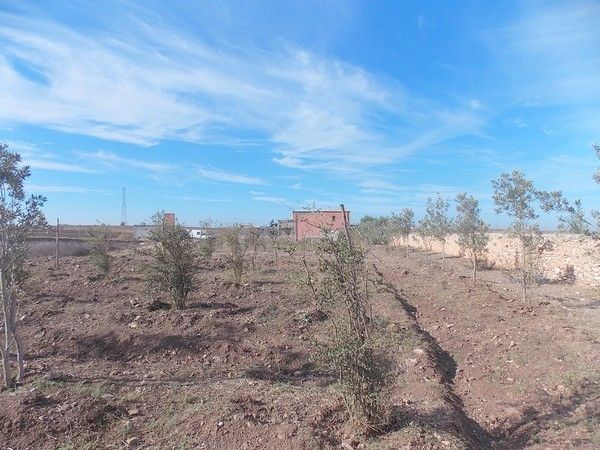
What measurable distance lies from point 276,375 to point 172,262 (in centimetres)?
457

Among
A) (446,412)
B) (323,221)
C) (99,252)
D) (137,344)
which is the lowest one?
(446,412)

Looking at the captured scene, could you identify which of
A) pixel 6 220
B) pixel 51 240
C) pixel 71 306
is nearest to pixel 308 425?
pixel 6 220

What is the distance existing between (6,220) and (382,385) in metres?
4.90

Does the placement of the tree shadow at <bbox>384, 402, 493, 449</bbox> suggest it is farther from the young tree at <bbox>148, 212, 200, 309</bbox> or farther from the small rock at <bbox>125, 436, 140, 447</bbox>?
the young tree at <bbox>148, 212, 200, 309</bbox>

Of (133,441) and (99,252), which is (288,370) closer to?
(133,441)

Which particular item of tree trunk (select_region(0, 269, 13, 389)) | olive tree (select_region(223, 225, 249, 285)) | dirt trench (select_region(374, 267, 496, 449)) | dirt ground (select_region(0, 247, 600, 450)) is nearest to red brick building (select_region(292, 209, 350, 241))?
dirt ground (select_region(0, 247, 600, 450))

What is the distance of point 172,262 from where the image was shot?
398 inches

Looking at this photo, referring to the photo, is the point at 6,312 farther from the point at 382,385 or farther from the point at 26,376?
the point at 382,385

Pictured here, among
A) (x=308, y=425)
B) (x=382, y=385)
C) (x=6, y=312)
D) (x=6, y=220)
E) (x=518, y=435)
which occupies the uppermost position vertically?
(x=6, y=220)

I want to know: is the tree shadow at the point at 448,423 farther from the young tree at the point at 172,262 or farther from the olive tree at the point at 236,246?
the olive tree at the point at 236,246

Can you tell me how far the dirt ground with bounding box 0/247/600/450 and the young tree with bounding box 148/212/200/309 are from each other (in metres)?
0.55

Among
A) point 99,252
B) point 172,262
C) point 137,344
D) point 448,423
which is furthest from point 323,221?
point 99,252

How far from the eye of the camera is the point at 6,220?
5.57 m

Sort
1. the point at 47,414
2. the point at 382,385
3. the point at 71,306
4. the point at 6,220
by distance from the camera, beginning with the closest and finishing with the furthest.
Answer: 1. the point at 382,385
2. the point at 47,414
3. the point at 6,220
4. the point at 71,306
